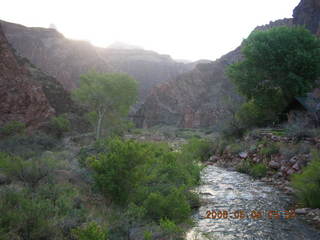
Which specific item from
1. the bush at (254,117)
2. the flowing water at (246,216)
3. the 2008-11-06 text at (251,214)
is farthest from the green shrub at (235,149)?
the 2008-11-06 text at (251,214)

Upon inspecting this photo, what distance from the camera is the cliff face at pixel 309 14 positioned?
191ft

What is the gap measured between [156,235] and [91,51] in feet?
383

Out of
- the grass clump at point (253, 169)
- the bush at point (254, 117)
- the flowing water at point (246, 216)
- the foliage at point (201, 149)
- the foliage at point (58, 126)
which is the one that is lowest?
the foliage at point (58, 126)

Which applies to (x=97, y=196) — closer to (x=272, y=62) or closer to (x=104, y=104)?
(x=272, y=62)

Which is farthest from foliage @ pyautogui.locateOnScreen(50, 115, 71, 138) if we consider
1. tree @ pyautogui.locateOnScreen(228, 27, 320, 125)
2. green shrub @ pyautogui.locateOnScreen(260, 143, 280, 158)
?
green shrub @ pyautogui.locateOnScreen(260, 143, 280, 158)

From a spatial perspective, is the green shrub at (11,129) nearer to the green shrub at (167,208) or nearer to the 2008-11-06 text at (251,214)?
the green shrub at (167,208)

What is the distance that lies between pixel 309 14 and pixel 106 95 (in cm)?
5853

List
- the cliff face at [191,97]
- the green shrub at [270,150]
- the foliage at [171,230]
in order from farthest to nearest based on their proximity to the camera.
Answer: the cliff face at [191,97] < the green shrub at [270,150] < the foliage at [171,230]

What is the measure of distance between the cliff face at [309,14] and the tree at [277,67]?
4522cm

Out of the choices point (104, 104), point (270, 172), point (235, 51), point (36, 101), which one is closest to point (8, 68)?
point (36, 101)

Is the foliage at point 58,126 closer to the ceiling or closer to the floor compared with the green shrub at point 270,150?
closer to the floor

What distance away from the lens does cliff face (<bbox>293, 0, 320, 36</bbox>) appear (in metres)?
58.2

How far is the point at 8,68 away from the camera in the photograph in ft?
89.4

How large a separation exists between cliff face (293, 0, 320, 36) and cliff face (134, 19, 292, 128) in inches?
701
